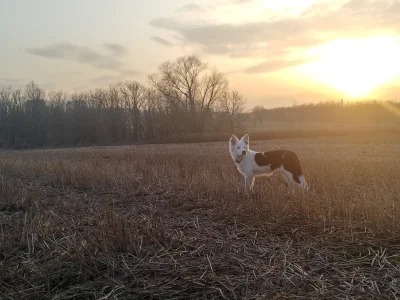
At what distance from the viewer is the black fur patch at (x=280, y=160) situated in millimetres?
9086

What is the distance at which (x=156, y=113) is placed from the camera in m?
56.1

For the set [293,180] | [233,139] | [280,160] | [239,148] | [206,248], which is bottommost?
[206,248]

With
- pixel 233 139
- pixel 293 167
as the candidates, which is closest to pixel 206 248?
pixel 293 167

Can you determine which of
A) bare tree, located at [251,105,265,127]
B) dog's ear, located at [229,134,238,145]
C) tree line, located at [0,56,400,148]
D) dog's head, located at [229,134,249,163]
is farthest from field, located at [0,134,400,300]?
bare tree, located at [251,105,265,127]

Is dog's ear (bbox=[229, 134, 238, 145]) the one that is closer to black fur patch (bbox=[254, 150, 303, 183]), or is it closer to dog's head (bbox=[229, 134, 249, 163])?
dog's head (bbox=[229, 134, 249, 163])

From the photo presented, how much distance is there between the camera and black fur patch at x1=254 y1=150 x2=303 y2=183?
9086 mm

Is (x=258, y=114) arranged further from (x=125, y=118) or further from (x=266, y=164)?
(x=266, y=164)

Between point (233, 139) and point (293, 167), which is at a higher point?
point (233, 139)

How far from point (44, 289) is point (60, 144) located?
61999 mm


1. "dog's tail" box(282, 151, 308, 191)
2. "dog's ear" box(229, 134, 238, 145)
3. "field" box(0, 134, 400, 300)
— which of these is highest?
"dog's ear" box(229, 134, 238, 145)

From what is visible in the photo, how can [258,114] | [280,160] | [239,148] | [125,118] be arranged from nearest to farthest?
[280,160] < [239,148] < [125,118] < [258,114]

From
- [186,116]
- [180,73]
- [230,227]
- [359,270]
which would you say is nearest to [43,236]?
[230,227]

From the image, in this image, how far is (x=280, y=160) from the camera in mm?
9234

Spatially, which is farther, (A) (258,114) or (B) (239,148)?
(A) (258,114)
